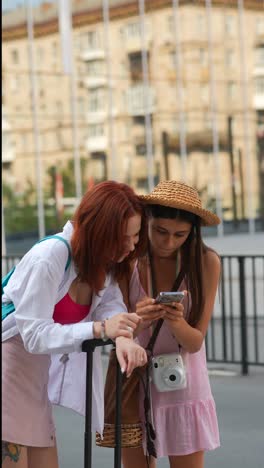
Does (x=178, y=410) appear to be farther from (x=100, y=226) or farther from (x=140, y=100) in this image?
(x=140, y=100)

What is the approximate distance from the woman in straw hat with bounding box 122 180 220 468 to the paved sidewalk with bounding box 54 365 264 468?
2526 millimetres

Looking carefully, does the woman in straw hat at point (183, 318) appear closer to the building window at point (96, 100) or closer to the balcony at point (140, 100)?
the building window at point (96, 100)

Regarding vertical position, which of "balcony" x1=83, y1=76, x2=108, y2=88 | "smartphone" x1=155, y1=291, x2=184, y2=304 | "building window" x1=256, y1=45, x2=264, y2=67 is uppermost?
"building window" x1=256, y1=45, x2=264, y2=67

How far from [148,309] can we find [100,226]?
510 mm

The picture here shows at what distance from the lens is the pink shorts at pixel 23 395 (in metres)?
3.73

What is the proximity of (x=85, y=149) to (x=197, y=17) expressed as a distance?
5308 millimetres

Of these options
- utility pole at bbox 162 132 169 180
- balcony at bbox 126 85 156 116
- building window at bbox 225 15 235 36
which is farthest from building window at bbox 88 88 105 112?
building window at bbox 225 15 235 36

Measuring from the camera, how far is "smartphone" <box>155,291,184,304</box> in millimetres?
3875

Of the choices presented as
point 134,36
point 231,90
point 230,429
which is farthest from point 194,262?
point 231,90

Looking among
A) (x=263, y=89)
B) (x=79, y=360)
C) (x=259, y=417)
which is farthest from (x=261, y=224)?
(x=79, y=360)

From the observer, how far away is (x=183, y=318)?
416 centimetres

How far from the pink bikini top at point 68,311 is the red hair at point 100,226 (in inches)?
5.3

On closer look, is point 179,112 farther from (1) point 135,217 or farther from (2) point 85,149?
(1) point 135,217

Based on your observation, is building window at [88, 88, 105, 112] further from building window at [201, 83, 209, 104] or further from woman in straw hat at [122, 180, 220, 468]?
woman in straw hat at [122, 180, 220, 468]
